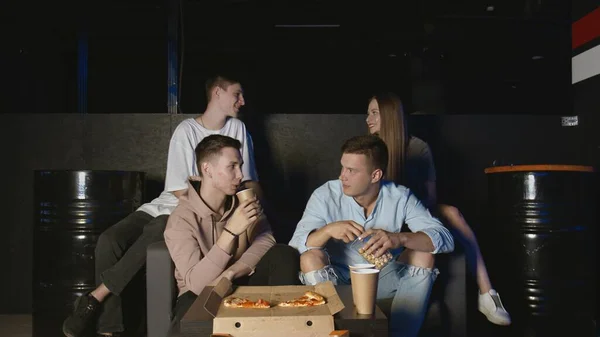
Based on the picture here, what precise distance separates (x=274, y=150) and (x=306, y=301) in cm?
222

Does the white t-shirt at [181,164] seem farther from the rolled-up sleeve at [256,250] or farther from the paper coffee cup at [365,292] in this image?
the paper coffee cup at [365,292]

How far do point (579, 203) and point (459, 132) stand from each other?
0.99 m

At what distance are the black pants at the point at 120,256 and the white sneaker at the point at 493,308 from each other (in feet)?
4.88

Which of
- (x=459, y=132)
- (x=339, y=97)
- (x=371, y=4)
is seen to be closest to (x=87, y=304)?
(x=459, y=132)

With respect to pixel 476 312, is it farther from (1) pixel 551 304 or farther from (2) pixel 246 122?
(2) pixel 246 122

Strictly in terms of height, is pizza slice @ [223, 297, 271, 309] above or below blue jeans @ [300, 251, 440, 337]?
above

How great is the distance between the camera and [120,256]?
2.92 m

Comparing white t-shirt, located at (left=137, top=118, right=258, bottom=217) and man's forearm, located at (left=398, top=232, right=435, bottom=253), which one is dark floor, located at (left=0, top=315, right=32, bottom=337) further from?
man's forearm, located at (left=398, top=232, right=435, bottom=253)

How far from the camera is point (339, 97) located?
990cm

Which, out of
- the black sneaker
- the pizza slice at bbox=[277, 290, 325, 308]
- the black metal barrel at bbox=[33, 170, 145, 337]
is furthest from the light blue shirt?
the black metal barrel at bbox=[33, 170, 145, 337]

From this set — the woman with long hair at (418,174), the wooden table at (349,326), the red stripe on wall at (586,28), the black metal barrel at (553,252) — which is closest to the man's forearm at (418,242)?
the woman with long hair at (418,174)

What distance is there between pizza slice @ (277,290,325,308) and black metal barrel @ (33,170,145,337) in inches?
69.7

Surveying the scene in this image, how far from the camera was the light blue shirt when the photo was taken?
2.50 m

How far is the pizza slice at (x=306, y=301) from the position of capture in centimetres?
161
